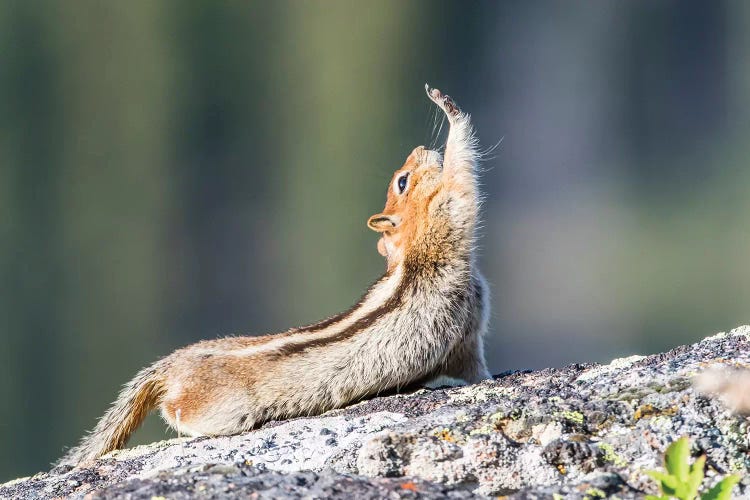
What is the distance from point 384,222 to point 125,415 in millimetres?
1404

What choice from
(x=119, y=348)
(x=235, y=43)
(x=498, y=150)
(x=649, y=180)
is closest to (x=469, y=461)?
(x=119, y=348)

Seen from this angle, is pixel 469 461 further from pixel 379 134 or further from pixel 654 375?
pixel 379 134

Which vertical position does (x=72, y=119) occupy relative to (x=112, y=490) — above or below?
above

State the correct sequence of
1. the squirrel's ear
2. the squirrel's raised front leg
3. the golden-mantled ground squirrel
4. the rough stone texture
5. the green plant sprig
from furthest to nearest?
the squirrel's ear, the squirrel's raised front leg, the golden-mantled ground squirrel, the rough stone texture, the green plant sprig

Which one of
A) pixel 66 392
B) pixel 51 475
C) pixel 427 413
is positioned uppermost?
pixel 427 413

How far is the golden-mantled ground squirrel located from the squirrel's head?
1 cm

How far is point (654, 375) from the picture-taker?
8.65 feet

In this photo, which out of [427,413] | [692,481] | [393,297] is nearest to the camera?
[692,481]

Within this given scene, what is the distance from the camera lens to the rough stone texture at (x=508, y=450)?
2133 mm

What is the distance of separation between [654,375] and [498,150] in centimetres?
1742

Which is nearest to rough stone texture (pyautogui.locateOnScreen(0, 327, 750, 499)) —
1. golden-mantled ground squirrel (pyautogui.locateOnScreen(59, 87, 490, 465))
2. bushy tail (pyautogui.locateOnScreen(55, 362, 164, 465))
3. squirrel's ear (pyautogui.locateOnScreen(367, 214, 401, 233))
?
golden-mantled ground squirrel (pyautogui.locateOnScreen(59, 87, 490, 465))

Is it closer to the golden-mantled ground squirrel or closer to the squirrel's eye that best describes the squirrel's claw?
the golden-mantled ground squirrel

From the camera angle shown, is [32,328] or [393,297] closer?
[393,297]

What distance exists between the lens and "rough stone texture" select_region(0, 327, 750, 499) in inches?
84.0
